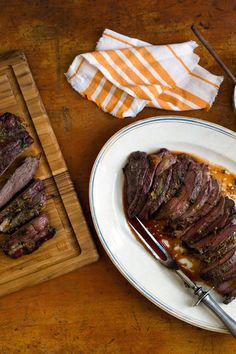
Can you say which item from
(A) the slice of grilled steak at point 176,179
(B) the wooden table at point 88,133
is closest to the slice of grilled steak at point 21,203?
(B) the wooden table at point 88,133

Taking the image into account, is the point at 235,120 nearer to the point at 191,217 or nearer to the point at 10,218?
the point at 191,217

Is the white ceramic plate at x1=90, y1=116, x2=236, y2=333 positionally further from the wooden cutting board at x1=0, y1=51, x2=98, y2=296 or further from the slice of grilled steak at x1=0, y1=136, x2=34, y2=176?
the slice of grilled steak at x1=0, y1=136, x2=34, y2=176

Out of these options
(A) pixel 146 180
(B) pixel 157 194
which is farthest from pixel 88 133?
(B) pixel 157 194

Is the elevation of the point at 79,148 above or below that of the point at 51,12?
below

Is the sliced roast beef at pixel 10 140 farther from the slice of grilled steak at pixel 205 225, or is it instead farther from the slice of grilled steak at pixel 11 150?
the slice of grilled steak at pixel 205 225

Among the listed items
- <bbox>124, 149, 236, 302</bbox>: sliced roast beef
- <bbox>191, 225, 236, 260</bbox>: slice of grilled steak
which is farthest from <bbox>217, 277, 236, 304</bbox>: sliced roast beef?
<bbox>191, 225, 236, 260</bbox>: slice of grilled steak

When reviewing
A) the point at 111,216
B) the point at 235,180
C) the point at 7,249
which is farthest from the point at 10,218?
the point at 235,180
